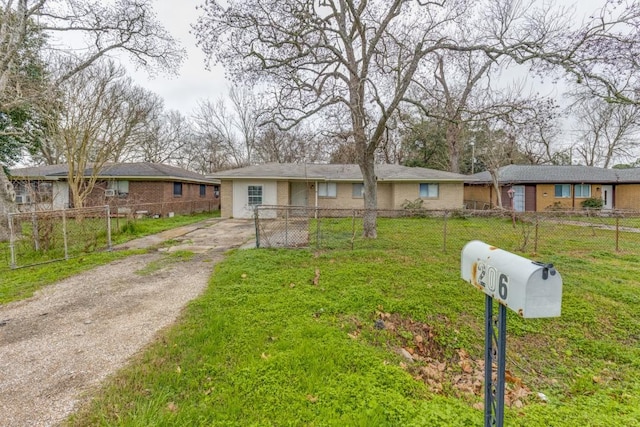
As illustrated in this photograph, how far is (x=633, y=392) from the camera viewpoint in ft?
9.00

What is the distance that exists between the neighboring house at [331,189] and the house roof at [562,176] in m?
2.79

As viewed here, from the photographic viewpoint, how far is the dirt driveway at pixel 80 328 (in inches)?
96.7

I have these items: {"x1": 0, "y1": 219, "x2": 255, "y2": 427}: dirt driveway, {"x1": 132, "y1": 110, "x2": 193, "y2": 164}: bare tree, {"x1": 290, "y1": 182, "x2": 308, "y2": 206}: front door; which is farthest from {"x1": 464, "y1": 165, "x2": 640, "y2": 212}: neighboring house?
{"x1": 132, "y1": 110, "x2": 193, "y2": 164}: bare tree

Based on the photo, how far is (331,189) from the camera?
17.8m

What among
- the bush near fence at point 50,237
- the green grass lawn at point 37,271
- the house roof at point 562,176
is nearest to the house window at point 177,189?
the bush near fence at point 50,237

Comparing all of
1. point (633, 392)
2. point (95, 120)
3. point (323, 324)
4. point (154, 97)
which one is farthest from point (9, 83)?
point (154, 97)

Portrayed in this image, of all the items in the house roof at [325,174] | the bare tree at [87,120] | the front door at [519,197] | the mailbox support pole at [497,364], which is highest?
the bare tree at [87,120]

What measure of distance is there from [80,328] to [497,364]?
4527 millimetres

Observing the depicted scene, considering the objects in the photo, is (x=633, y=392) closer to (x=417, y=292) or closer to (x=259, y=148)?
(x=417, y=292)

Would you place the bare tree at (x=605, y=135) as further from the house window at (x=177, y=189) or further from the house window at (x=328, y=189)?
the house window at (x=177, y=189)

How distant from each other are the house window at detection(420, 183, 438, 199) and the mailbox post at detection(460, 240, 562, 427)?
16.7 metres

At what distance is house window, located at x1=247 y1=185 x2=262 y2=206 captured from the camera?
1619 centimetres

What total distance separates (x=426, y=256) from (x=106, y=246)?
8.76m

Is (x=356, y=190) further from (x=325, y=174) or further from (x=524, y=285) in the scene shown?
(x=524, y=285)
